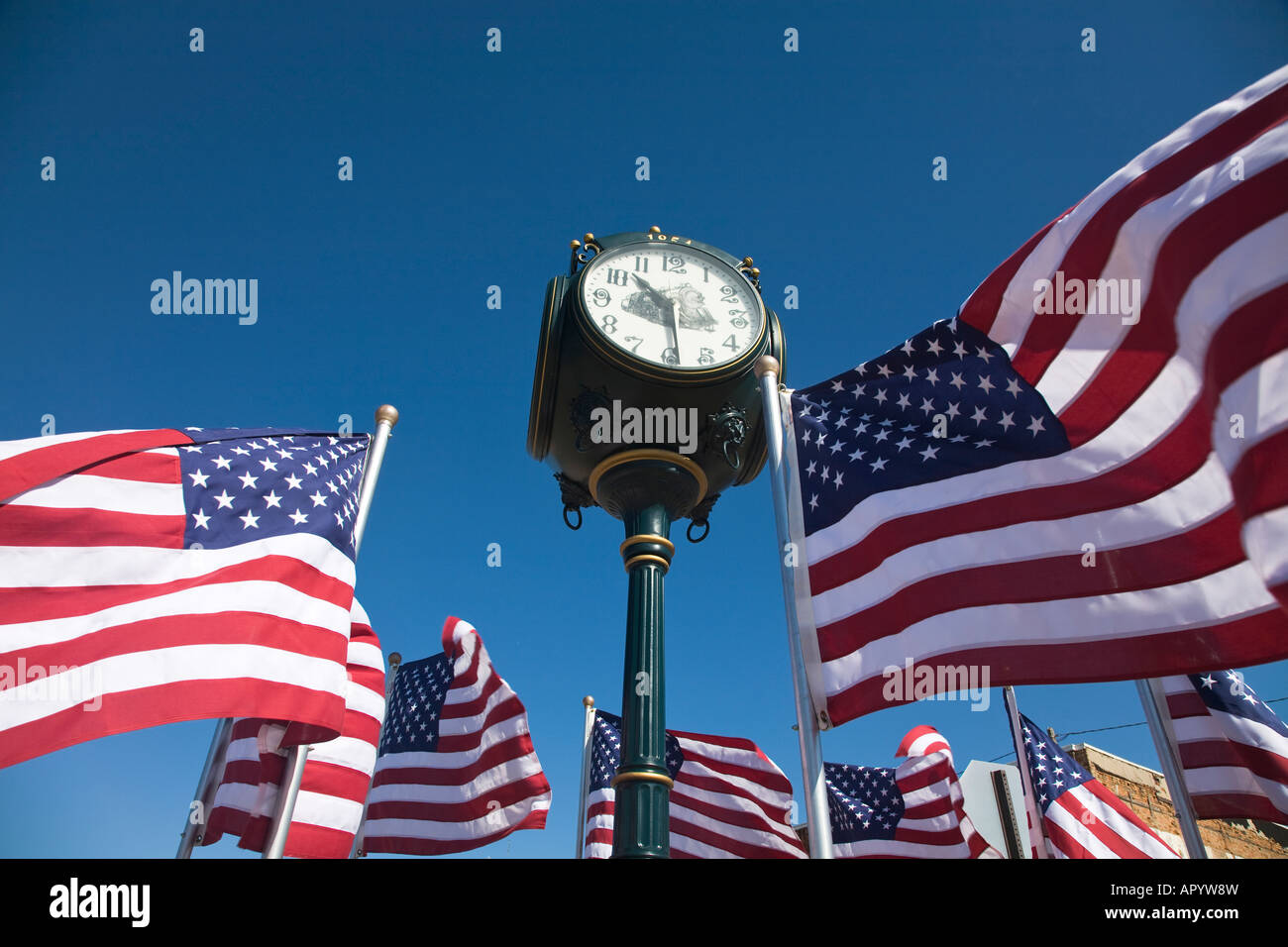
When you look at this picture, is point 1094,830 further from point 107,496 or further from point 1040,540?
point 107,496

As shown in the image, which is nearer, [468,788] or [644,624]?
[644,624]

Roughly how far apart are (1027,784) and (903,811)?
1.70 metres

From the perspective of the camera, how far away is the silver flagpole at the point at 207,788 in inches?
229

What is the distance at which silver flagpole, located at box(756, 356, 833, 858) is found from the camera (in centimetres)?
440

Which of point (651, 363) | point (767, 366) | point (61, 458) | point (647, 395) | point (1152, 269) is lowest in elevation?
point (61, 458)

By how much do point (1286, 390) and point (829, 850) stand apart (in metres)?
3.07

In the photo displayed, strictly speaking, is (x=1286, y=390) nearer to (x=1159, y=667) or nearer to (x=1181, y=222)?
(x=1181, y=222)

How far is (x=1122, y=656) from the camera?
420 cm

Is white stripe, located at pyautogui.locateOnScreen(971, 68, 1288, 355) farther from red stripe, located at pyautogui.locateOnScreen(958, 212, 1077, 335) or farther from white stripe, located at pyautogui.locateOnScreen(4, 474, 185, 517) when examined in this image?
white stripe, located at pyautogui.locateOnScreen(4, 474, 185, 517)

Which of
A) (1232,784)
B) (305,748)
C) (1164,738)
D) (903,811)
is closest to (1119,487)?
(1164,738)

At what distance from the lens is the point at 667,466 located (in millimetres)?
7547

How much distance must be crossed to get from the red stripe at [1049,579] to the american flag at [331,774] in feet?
13.5

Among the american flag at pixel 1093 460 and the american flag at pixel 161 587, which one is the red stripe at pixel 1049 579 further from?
the american flag at pixel 161 587

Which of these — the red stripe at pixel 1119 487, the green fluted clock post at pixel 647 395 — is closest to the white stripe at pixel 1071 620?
the red stripe at pixel 1119 487
